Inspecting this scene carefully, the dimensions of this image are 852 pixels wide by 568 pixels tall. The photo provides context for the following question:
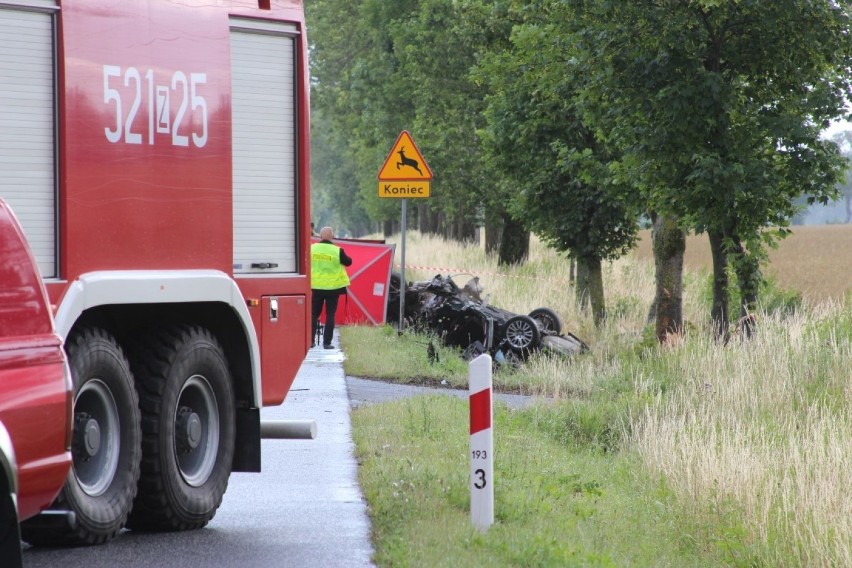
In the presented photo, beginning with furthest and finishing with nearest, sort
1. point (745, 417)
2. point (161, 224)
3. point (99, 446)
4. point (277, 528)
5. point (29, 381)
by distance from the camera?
1. point (745, 417)
2. point (277, 528)
3. point (161, 224)
4. point (99, 446)
5. point (29, 381)

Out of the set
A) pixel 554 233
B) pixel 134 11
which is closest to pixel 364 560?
pixel 134 11

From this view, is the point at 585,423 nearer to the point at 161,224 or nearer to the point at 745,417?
the point at 745,417

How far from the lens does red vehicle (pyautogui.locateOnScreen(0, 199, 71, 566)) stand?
554 centimetres

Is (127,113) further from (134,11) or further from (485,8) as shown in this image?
(485,8)

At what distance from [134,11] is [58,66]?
2.15 ft

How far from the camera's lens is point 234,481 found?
10.1 meters

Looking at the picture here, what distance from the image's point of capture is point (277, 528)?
27.4 feet

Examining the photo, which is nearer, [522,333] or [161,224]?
[161,224]

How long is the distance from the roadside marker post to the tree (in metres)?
9.45

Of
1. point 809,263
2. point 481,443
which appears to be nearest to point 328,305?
point 481,443

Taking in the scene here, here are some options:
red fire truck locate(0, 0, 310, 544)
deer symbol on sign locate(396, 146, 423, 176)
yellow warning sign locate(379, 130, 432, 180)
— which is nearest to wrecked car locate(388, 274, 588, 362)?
yellow warning sign locate(379, 130, 432, 180)

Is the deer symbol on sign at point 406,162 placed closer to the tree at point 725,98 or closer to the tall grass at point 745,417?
the tall grass at point 745,417

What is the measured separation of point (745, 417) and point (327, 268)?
1012cm

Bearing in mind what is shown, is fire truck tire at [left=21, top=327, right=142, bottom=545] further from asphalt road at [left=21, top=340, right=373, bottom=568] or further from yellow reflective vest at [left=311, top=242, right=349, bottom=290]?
yellow reflective vest at [left=311, top=242, right=349, bottom=290]
